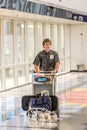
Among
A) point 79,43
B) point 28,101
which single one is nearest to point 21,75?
point 79,43

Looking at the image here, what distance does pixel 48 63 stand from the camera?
10.3m

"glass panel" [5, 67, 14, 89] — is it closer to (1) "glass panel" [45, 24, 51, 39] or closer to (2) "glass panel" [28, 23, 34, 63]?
(2) "glass panel" [28, 23, 34, 63]

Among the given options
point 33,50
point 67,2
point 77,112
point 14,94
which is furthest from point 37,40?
point 77,112

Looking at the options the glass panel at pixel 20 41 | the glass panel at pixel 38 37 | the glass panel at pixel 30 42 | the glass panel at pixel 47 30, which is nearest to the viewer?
the glass panel at pixel 20 41

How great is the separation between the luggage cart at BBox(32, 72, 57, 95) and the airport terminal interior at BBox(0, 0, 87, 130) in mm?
189

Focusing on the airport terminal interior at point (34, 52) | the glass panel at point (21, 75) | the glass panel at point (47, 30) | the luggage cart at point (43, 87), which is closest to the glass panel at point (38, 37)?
the airport terminal interior at point (34, 52)

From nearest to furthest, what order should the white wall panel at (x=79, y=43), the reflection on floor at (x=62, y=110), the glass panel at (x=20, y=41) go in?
the reflection on floor at (x=62, y=110), the glass panel at (x=20, y=41), the white wall panel at (x=79, y=43)

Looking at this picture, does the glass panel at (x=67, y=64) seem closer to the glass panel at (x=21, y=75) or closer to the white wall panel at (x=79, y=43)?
the white wall panel at (x=79, y=43)

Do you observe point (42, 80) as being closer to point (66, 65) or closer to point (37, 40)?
point (37, 40)

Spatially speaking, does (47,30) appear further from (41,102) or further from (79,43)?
(41,102)

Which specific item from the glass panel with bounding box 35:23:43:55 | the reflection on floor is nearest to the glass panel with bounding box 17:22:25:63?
the glass panel with bounding box 35:23:43:55

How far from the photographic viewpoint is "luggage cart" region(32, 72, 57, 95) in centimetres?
1005

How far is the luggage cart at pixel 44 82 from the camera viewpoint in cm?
1005

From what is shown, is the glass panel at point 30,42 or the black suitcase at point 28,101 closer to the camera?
the black suitcase at point 28,101
